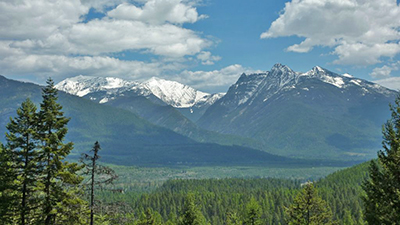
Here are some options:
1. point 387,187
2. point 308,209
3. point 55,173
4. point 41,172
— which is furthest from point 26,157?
point 308,209

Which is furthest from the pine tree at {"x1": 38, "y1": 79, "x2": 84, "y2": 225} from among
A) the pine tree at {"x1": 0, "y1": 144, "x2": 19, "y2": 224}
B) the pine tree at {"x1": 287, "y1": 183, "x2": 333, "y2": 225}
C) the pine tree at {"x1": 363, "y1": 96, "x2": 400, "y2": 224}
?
the pine tree at {"x1": 287, "y1": 183, "x2": 333, "y2": 225}

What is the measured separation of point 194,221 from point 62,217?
1079 inches

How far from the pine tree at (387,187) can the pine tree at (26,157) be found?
88.9ft

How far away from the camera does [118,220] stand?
32.0 metres

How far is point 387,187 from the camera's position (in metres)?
30.2

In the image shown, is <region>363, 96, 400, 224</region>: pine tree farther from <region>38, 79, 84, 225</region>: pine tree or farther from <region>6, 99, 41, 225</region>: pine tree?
<region>6, 99, 41, 225</region>: pine tree

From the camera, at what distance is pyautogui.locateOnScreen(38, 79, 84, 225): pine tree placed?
109 ft

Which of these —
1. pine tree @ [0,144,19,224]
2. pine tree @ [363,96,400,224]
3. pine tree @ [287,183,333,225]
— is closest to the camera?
pine tree @ [363,96,400,224]

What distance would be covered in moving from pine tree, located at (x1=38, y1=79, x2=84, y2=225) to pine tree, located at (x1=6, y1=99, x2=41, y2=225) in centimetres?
70

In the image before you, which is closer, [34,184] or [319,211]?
[34,184]

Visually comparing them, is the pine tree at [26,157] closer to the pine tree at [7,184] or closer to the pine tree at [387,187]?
the pine tree at [7,184]

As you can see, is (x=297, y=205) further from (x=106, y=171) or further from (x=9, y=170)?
(x=9, y=170)

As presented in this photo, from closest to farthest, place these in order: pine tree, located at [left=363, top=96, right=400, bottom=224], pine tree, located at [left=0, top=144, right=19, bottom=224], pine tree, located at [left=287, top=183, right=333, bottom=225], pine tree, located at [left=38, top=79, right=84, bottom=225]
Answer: pine tree, located at [left=363, top=96, right=400, bottom=224] < pine tree, located at [left=38, top=79, right=84, bottom=225] < pine tree, located at [left=0, top=144, right=19, bottom=224] < pine tree, located at [left=287, top=183, right=333, bottom=225]

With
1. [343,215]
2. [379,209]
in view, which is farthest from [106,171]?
[343,215]
